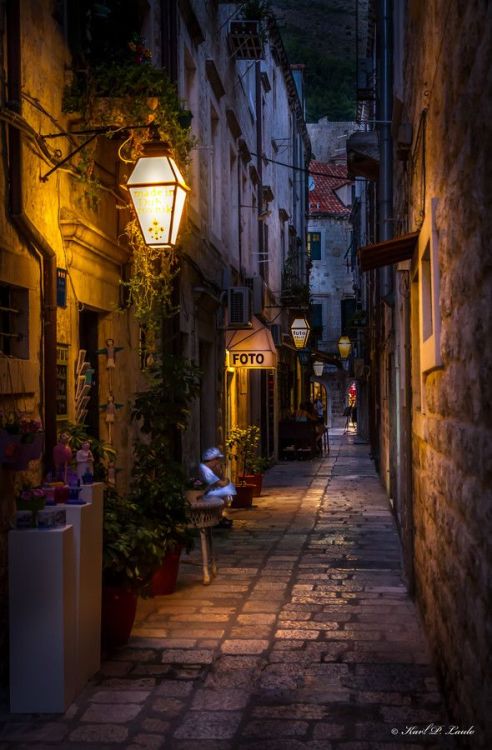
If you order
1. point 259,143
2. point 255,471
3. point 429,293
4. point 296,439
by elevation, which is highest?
point 259,143

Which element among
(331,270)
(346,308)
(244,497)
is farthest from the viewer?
(331,270)

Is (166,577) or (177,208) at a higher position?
(177,208)

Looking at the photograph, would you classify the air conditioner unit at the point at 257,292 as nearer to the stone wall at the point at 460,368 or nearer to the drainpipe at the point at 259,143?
the drainpipe at the point at 259,143

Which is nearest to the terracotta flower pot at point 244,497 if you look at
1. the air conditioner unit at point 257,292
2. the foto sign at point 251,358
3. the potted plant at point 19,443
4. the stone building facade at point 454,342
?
the foto sign at point 251,358

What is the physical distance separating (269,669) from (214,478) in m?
3.60

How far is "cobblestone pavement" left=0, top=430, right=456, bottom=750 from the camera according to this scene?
16.0 ft

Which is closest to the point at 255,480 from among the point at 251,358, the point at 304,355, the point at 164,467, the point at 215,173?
the point at 251,358

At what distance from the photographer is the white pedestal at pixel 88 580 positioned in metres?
5.46

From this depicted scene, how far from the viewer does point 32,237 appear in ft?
20.6

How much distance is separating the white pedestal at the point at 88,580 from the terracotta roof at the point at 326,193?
44.4 m

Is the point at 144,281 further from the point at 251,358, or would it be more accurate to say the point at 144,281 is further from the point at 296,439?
the point at 296,439

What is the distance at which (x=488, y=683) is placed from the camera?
3500 mm

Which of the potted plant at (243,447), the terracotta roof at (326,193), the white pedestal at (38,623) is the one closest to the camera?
the white pedestal at (38,623)

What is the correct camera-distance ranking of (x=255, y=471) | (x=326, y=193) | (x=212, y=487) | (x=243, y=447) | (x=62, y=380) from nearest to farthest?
(x=62, y=380) → (x=212, y=487) → (x=243, y=447) → (x=255, y=471) → (x=326, y=193)
